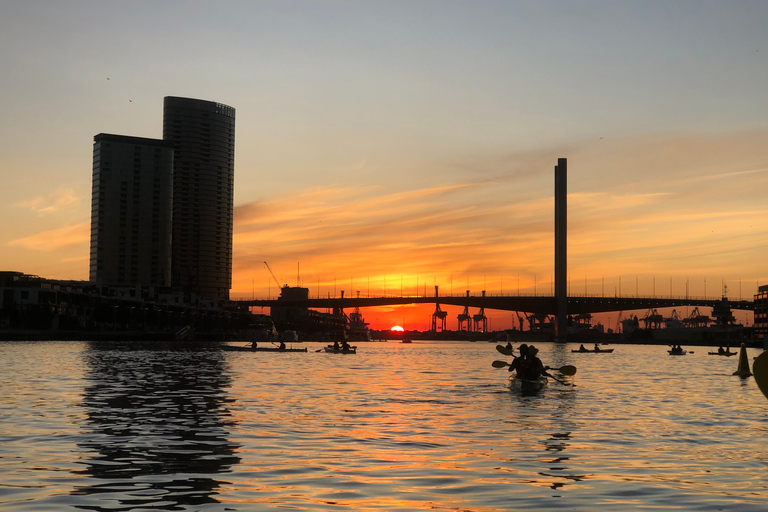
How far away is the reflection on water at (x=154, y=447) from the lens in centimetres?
1551

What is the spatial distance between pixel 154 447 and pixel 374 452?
582cm

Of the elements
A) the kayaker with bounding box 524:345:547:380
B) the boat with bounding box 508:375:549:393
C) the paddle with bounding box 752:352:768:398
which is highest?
the paddle with bounding box 752:352:768:398

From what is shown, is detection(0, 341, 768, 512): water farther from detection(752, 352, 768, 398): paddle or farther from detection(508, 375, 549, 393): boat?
detection(752, 352, 768, 398): paddle

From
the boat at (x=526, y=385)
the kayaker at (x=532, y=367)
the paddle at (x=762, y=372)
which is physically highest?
the paddle at (x=762, y=372)

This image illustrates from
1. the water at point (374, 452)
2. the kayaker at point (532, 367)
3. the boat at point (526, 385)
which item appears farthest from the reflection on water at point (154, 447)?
the kayaker at point (532, 367)

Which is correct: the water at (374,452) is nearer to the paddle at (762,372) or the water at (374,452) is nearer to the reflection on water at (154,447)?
the reflection on water at (154,447)

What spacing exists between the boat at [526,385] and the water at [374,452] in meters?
1.16

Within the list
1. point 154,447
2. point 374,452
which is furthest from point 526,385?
point 154,447

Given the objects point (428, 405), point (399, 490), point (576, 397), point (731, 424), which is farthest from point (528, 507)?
point (576, 397)

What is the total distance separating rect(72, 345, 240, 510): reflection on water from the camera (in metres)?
15.5

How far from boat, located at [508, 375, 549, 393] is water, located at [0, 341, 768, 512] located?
116cm

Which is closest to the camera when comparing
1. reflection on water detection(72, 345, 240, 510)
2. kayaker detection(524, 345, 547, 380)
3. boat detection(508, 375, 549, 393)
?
reflection on water detection(72, 345, 240, 510)

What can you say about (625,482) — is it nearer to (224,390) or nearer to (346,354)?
(224,390)

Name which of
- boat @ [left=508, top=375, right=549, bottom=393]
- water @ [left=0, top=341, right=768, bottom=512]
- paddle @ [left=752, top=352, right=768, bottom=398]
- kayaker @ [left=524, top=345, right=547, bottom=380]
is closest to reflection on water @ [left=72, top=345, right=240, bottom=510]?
water @ [left=0, top=341, right=768, bottom=512]
